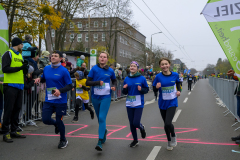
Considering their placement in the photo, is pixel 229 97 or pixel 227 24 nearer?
pixel 227 24

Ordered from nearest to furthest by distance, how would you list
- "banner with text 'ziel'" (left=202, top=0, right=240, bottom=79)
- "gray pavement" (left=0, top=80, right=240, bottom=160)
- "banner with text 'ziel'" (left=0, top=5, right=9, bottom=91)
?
"banner with text 'ziel'" (left=202, top=0, right=240, bottom=79), "gray pavement" (left=0, top=80, right=240, bottom=160), "banner with text 'ziel'" (left=0, top=5, right=9, bottom=91)

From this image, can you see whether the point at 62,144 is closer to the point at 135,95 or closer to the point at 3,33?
the point at 135,95

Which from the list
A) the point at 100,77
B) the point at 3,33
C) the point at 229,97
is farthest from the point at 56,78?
the point at 229,97

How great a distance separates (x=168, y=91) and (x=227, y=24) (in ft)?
5.42

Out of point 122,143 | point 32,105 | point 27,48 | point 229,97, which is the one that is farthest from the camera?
point 229,97

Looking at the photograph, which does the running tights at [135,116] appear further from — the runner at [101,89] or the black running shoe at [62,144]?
the black running shoe at [62,144]

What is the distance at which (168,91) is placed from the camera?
5.13 m

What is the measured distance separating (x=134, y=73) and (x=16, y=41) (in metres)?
2.84

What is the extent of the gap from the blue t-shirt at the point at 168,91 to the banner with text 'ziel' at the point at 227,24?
3.76 ft

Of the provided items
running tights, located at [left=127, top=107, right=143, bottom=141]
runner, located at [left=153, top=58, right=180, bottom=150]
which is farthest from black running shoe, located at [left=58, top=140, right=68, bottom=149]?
runner, located at [left=153, top=58, right=180, bottom=150]

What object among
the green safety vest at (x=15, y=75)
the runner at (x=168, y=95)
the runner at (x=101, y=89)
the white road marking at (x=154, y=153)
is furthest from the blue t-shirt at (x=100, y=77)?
the green safety vest at (x=15, y=75)

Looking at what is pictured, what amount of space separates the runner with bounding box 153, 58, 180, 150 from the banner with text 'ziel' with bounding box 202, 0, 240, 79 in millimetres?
1121

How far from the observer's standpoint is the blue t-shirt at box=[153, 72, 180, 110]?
5.12 m

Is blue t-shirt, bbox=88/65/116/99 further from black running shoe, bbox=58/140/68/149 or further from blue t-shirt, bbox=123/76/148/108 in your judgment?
black running shoe, bbox=58/140/68/149
